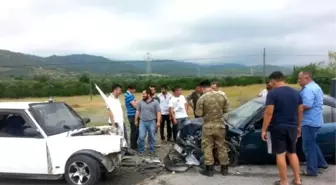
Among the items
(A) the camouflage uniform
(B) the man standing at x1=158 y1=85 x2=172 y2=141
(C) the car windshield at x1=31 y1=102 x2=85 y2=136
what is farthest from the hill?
(C) the car windshield at x1=31 y1=102 x2=85 y2=136

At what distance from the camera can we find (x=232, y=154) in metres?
7.67

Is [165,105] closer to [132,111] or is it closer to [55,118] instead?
→ [132,111]

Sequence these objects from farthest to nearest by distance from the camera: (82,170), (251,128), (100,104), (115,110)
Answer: (100,104)
(115,110)
(251,128)
(82,170)

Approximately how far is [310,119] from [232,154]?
1.65 meters

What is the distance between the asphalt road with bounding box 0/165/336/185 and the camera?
266 inches

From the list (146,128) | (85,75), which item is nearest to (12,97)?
(85,75)

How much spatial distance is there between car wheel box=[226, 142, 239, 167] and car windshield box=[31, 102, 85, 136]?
9.55 feet

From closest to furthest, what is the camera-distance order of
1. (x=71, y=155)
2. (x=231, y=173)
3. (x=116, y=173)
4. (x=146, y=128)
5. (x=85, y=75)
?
(x=71, y=155) → (x=231, y=173) → (x=116, y=173) → (x=146, y=128) → (x=85, y=75)

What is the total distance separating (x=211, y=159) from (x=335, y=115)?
269cm

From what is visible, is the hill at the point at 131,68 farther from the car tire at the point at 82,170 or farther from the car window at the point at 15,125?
the car window at the point at 15,125

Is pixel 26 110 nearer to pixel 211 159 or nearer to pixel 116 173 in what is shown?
pixel 116 173

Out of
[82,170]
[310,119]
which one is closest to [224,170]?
[310,119]

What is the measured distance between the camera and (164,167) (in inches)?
312

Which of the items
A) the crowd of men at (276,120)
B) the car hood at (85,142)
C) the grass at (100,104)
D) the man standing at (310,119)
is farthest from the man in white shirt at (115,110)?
the grass at (100,104)
